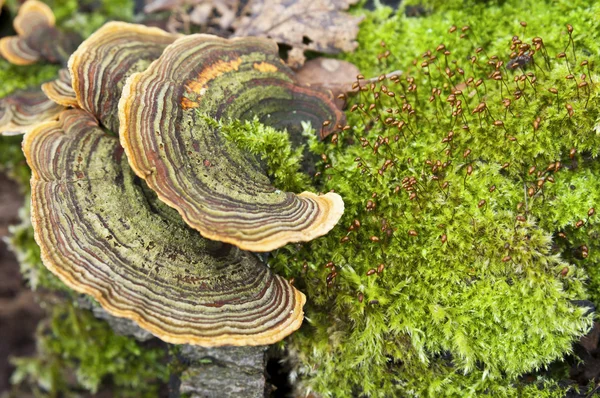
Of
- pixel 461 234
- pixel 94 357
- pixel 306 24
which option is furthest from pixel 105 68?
pixel 94 357

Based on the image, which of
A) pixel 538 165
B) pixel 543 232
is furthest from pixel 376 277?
pixel 538 165

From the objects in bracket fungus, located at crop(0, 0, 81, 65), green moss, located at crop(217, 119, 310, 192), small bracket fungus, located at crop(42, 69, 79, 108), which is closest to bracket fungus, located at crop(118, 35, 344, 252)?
green moss, located at crop(217, 119, 310, 192)

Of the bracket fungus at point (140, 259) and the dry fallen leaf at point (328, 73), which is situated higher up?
the dry fallen leaf at point (328, 73)

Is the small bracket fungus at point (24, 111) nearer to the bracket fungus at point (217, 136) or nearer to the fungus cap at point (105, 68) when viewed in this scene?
the fungus cap at point (105, 68)

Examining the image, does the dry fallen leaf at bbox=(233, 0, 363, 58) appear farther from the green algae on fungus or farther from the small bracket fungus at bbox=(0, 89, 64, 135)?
the small bracket fungus at bbox=(0, 89, 64, 135)

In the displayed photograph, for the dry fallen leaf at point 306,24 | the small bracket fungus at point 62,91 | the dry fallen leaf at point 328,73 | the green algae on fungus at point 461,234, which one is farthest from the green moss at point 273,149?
the small bracket fungus at point 62,91

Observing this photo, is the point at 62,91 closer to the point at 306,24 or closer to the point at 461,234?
the point at 306,24
